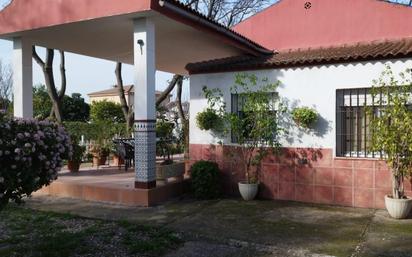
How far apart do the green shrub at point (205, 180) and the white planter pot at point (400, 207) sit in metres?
3.53

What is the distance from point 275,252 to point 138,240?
6.58ft

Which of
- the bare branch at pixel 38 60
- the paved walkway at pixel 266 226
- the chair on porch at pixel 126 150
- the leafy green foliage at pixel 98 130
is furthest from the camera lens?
the bare branch at pixel 38 60

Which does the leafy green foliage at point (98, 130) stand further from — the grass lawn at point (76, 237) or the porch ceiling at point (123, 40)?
the grass lawn at point (76, 237)

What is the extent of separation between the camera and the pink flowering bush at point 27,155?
4.68 m

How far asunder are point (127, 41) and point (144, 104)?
3441mm

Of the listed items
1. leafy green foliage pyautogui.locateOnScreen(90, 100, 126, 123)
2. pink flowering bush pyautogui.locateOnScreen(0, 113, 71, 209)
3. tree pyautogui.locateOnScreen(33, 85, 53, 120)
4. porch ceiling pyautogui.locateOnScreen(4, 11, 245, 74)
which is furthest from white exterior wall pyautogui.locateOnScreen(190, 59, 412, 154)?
leafy green foliage pyautogui.locateOnScreen(90, 100, 126, 123)

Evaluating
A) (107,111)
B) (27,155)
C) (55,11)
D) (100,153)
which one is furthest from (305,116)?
(107,111)

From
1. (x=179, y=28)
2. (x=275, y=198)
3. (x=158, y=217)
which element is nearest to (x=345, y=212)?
(x=275, y=198)

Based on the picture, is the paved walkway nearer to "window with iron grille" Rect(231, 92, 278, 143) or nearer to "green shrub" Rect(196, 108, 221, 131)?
"green shrub" Rect(196, 108, 221, 131)

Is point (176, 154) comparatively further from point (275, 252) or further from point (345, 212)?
point (275, 252)

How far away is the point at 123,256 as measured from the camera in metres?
5.54

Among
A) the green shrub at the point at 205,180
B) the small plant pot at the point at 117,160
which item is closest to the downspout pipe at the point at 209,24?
the green shrub at the point at 205,180

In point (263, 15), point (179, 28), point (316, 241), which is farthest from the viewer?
point (263, 15)

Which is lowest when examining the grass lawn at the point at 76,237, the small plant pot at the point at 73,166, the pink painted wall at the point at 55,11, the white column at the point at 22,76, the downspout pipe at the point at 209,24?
the grass lawn at the point at 76,237
